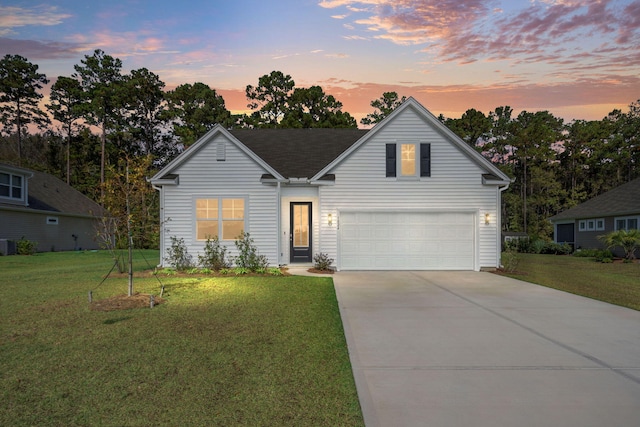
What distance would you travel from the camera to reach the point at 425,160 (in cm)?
1473

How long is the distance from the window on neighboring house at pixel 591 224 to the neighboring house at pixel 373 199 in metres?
16.0

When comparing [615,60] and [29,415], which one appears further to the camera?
[615,60]

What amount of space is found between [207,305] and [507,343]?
221 inches

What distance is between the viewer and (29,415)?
342cm

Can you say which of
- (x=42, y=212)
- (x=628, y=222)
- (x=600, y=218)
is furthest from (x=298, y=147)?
(x=600, y=218)

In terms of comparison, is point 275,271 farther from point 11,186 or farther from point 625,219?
point 625,219

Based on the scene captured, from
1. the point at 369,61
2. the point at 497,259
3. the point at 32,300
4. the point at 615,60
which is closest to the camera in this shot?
the point at 32,300

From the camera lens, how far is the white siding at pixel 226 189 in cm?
1445

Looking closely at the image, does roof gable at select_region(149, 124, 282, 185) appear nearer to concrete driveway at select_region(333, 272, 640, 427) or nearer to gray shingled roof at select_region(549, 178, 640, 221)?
concrete driveway at select_region(333, 272, 640, 427)

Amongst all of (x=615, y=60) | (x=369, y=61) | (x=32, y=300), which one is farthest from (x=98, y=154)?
(x=615, y=60)

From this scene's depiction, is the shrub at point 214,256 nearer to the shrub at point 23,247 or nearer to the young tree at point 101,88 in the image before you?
the shrub at point 23,247

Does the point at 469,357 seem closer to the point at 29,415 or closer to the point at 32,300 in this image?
the point at 29,415

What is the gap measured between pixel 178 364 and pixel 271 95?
3722 centimetres

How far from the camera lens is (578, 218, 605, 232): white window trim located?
85.0 ft
